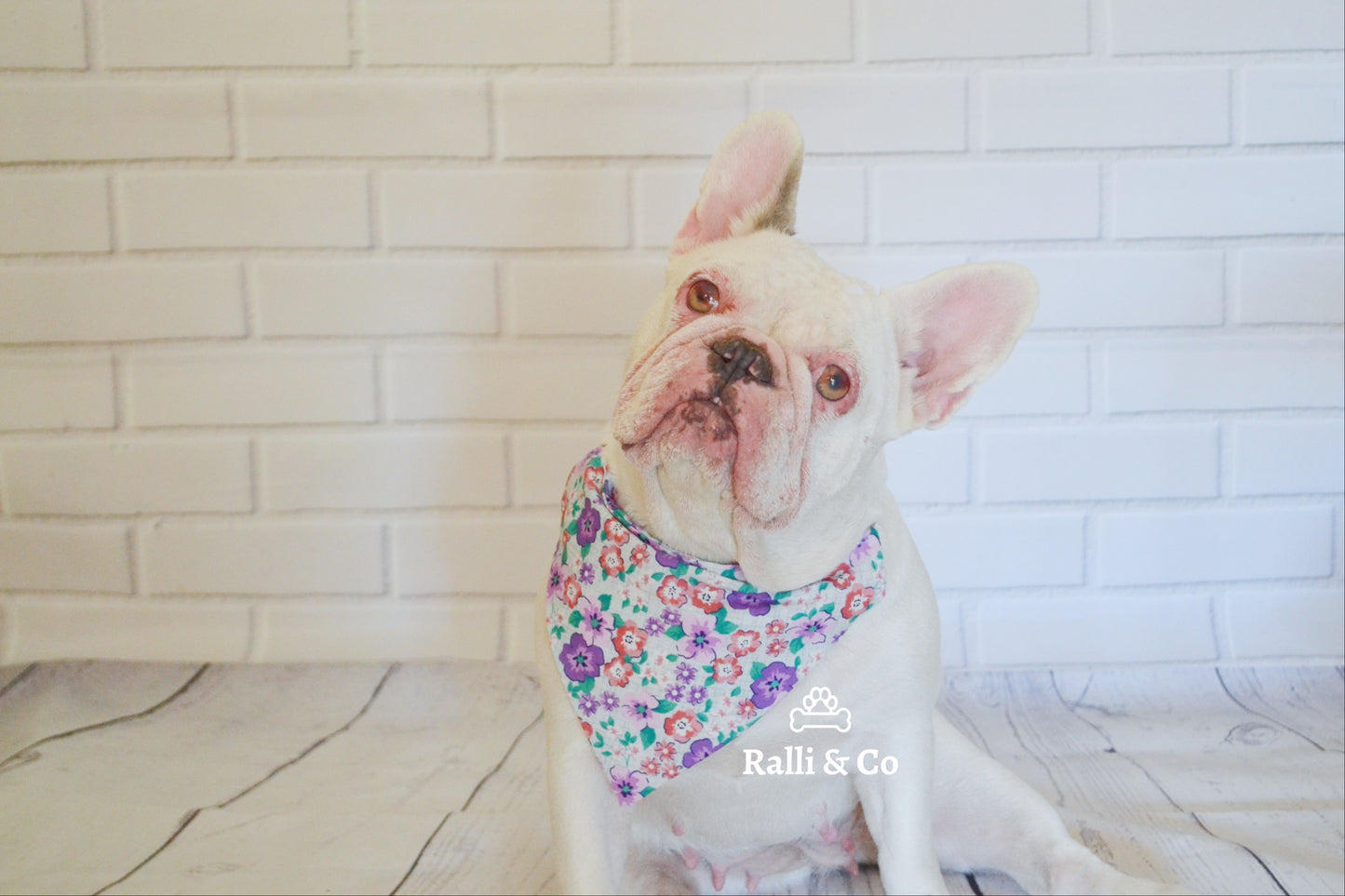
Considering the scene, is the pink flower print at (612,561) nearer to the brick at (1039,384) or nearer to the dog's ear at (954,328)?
the dog's ear at (954,328)

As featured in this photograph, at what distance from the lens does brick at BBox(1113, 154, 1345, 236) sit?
81.5 inches

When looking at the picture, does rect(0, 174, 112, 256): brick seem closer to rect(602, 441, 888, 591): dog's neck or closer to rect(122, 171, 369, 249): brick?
rect(122, 171, 369, 249): brick

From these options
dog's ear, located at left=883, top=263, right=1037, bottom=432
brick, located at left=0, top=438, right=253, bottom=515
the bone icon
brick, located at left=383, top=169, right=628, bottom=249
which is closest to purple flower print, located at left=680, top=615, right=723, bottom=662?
the bone icon

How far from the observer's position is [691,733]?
4.43ft

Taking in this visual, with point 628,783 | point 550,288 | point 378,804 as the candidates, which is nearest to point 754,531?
point 628,783

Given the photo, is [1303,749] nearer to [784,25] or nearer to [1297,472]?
[1297,472]

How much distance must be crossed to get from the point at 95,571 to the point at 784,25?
5.07 ft

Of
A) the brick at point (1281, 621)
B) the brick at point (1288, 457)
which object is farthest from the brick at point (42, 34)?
the brick at point (1281, 621)

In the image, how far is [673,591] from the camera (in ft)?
4.41

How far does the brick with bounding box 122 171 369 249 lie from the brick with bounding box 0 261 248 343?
0.05 m

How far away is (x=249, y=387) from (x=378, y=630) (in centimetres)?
49

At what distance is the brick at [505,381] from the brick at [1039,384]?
65 cm

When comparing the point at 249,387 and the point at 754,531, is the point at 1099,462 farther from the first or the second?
the point at 249,387

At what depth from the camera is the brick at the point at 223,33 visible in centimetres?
202
